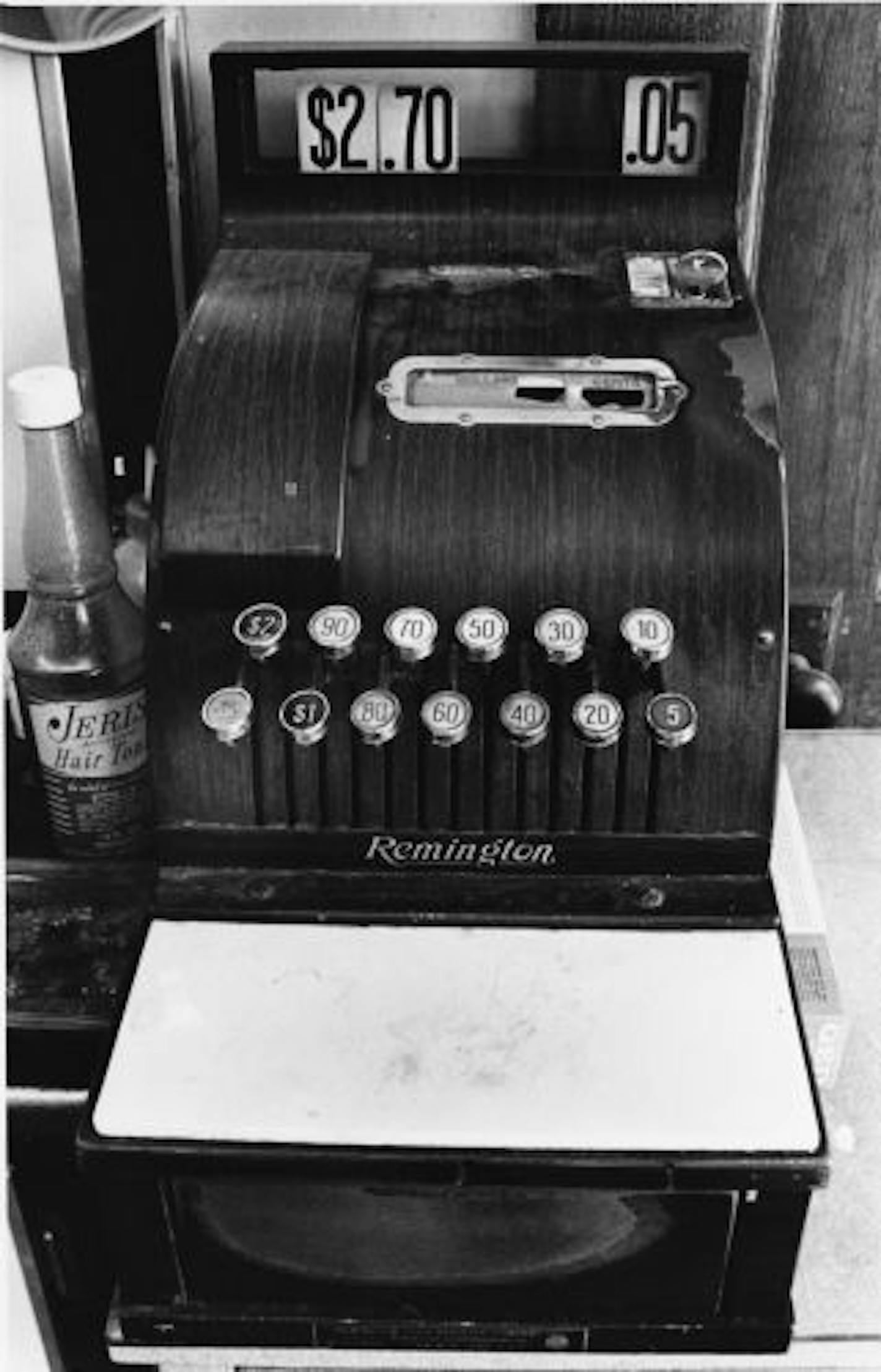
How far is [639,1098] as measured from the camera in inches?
51.3

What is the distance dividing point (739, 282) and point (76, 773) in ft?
2.77

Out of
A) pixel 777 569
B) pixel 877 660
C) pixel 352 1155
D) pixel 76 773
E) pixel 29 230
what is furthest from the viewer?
pixel 877 660

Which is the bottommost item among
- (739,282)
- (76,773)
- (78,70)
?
(76,773)

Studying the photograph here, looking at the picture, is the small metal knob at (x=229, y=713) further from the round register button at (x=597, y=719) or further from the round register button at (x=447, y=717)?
the round register button at (x=597, y=719)

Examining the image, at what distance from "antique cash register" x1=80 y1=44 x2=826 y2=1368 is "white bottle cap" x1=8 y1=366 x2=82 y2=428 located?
0.11m

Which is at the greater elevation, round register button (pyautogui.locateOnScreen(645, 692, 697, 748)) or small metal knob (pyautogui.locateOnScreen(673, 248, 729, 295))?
small metal knob (pyautogui.locateOnScreen(673, 248, 729, 295))

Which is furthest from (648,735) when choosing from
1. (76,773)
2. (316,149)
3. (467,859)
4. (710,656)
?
(316,149)

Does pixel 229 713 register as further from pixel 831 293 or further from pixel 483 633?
pixel 831 293

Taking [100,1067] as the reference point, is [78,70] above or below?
above

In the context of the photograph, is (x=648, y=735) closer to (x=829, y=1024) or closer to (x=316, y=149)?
(x=829, y=1024)

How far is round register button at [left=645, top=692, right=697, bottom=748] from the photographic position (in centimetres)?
140

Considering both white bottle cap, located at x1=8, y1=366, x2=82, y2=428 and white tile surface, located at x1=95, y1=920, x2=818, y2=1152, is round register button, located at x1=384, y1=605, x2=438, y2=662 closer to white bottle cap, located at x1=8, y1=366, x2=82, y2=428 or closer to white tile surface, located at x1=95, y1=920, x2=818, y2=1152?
white tile surface, located at x1=95, y1=920, x2=818, y2=1152

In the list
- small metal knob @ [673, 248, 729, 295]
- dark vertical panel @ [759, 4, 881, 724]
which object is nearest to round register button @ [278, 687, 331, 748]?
small metal knob @ [673, 248, 729, 295]

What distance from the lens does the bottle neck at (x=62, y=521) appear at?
5.34ft
